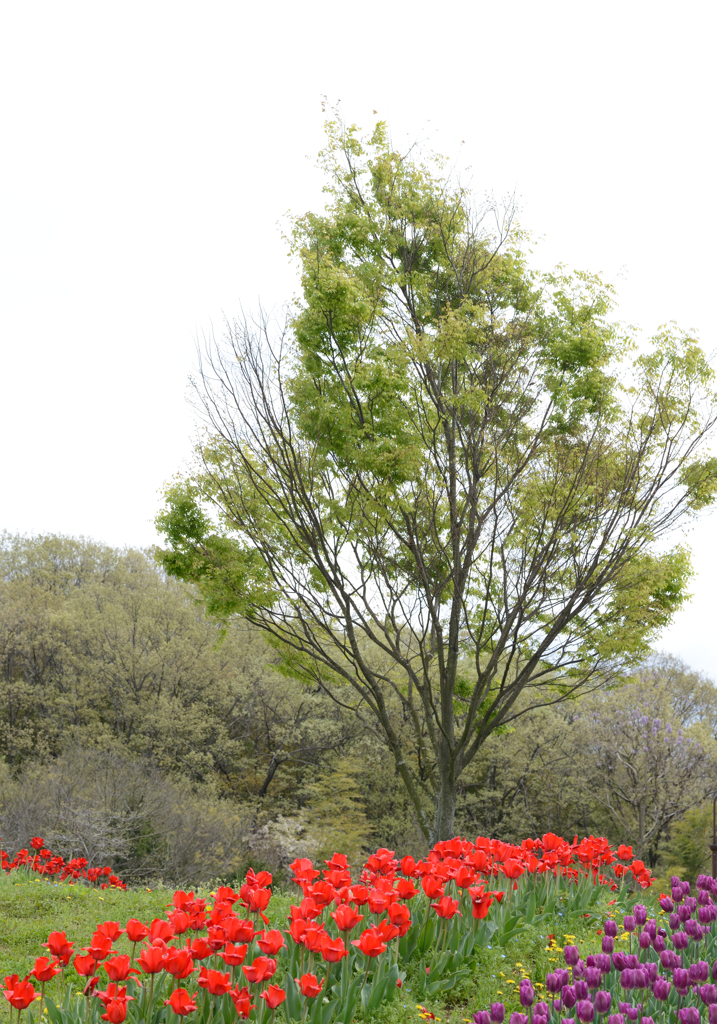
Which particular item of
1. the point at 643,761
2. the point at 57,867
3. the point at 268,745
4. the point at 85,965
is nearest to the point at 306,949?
the point at 85,965

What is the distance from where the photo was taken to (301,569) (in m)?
8.32

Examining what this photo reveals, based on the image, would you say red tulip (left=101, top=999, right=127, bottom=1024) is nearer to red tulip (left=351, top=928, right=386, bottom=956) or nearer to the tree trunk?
red tulip (left=351, top=928, right=386, bottom=956)

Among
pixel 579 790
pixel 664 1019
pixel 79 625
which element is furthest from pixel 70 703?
pixel 664 1019

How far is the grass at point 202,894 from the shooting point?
3.36m

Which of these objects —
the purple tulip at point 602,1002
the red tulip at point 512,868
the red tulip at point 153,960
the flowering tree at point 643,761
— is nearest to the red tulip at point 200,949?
the red tulip at point 153,960

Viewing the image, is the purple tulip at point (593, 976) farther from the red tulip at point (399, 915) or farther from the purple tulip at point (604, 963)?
the red tulip at point (399, 915)

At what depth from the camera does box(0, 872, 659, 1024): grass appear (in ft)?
11.0

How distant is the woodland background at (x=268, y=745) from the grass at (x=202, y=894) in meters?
7.19

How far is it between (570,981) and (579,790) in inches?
794

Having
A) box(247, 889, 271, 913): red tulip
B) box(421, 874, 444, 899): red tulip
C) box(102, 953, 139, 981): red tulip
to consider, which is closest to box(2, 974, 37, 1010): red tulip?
box(102, 953, 139, 981): red tulip

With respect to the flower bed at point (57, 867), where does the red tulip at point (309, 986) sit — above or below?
above

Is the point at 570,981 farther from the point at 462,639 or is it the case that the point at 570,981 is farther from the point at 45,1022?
the point at 462,639

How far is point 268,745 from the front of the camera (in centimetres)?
2355

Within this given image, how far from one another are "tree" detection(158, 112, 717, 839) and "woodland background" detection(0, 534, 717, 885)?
8546 millimetres
